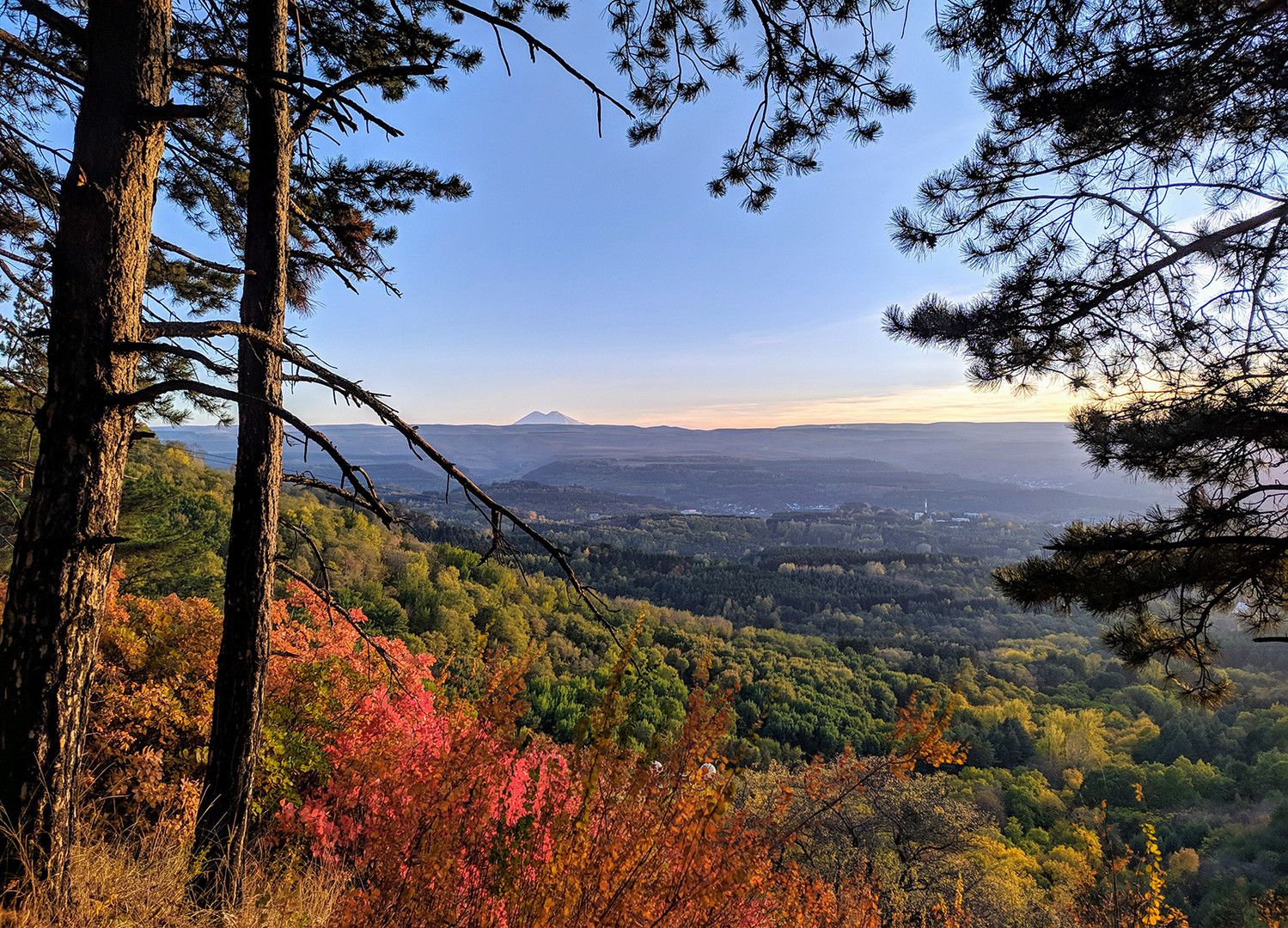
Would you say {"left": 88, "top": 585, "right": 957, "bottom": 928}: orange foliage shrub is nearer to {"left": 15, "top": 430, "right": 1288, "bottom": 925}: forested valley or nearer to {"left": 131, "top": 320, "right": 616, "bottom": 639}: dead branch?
{"left": 15, "top": 430, "right": 1288, "bottom": 925}: forested valley

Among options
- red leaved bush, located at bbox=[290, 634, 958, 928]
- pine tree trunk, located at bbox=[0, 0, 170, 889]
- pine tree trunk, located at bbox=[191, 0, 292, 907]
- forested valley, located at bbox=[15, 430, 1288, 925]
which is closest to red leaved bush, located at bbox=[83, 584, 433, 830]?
forested valley, located at bbox=[15, 430, 1288, 925]

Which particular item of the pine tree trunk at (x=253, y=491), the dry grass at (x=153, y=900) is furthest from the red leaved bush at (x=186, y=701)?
the pine tree trunk at (x=253, y=491)

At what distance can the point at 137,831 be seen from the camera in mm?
3439

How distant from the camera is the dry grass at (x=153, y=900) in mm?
1791

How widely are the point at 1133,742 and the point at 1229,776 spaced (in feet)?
10.7

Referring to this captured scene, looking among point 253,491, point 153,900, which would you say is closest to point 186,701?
point 153,900

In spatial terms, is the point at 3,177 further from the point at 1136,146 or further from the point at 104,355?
the point at 1136,146

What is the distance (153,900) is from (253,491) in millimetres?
1589

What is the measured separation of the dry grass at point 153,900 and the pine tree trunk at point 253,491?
18cm

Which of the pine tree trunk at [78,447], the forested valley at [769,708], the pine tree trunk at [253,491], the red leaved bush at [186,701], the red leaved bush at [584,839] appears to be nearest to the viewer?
the red leaved bush at [584,839]

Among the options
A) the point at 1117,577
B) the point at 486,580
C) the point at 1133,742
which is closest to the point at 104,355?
the point at 1117,577

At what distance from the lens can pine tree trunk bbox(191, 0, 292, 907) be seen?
97.9 inches

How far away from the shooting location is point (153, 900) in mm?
2119

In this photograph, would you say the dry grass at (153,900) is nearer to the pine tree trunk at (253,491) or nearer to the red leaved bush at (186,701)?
the pine tree trunk at (253,491)
